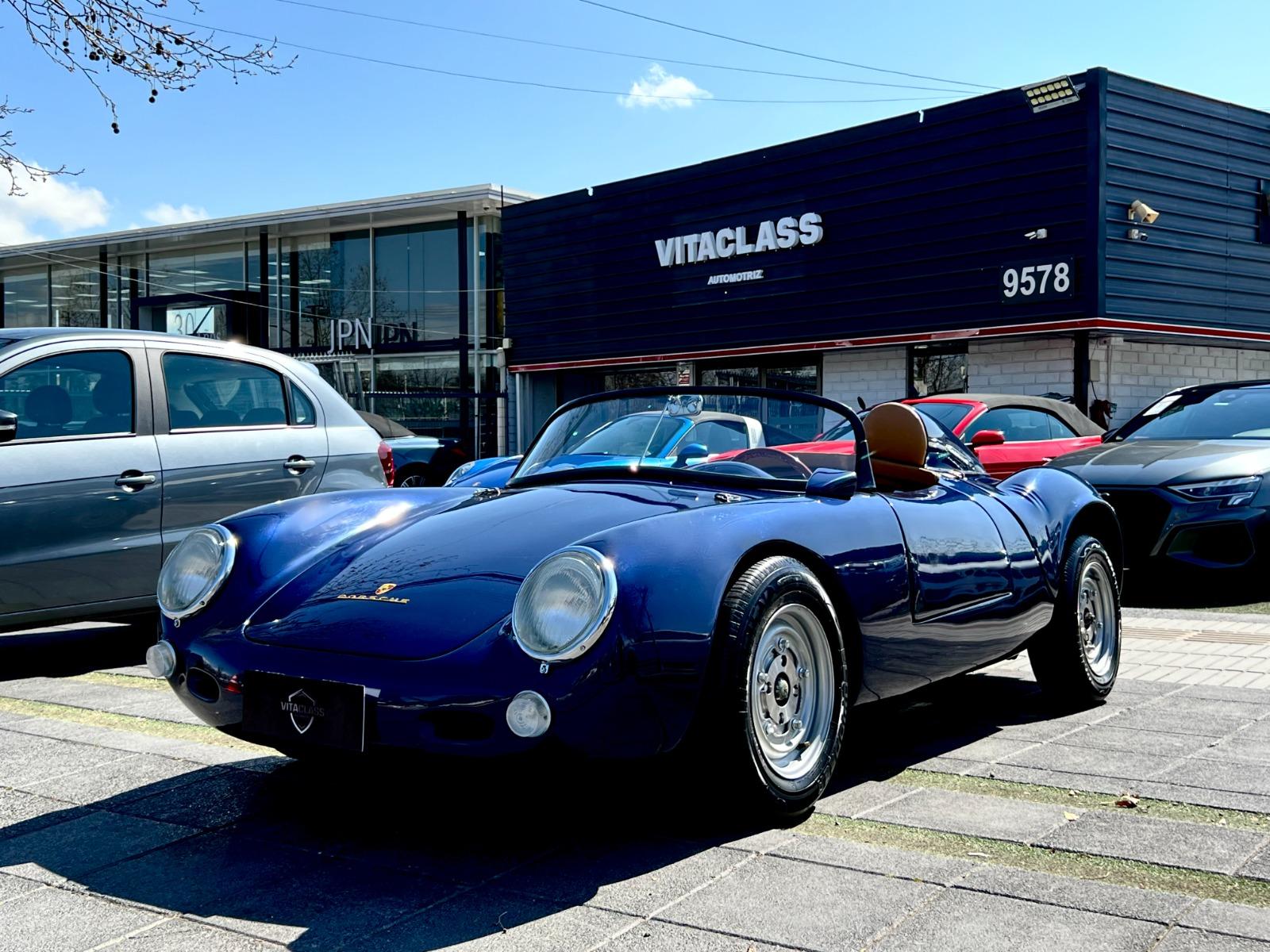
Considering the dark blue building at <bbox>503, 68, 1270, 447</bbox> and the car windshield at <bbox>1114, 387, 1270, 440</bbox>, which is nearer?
the car windshield at <bbox>1114, 387, 1270, 440</bbox>

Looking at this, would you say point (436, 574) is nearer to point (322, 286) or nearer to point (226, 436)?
point (226, 436)

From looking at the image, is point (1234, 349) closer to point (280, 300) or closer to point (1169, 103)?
point (1169, 103)

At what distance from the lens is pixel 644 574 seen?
296 centimetres

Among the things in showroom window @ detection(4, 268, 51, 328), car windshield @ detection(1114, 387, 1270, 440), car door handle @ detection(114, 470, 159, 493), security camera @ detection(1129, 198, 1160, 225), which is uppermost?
showroom window @ detection(4, 268, 51, 328)

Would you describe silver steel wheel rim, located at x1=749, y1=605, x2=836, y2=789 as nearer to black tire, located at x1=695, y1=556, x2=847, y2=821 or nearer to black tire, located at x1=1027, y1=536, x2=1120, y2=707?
black tire, located at x1=695, y1=556, x2=847, y2=821

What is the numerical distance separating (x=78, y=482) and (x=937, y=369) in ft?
46.7

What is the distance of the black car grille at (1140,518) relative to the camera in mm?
7641

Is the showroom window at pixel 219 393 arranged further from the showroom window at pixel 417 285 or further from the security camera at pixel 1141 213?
the showroom window at pixel 417 285

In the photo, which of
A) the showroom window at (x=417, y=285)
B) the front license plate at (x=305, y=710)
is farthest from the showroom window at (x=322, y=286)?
the front license plate at (x=305, y=710)

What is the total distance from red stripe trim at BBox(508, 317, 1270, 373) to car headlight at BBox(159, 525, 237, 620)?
13.6m

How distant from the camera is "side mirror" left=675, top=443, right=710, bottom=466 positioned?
Answer: 3.82 m

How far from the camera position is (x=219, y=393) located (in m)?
6.36

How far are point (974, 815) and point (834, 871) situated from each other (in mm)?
634

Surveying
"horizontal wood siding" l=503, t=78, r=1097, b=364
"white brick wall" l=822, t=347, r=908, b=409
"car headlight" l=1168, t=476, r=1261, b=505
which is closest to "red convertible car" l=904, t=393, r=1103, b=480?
"car headlight" l=1168, t=476, r=1261, b=505
